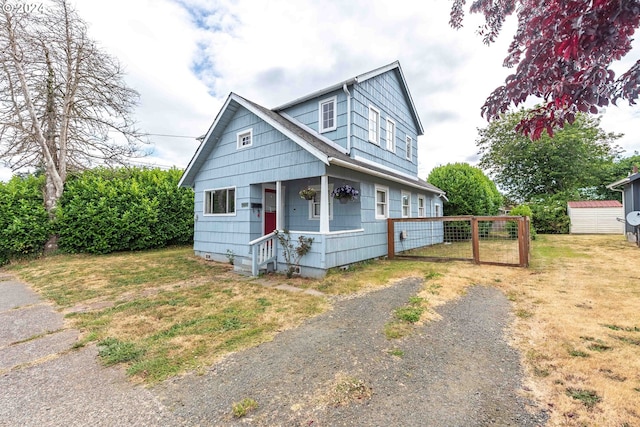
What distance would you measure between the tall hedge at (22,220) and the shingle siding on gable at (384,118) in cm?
1182

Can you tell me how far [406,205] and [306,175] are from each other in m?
5.72

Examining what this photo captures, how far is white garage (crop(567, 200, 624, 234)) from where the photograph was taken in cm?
1912

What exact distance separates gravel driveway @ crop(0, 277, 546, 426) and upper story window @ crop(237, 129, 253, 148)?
252 inches

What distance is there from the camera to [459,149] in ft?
92.3

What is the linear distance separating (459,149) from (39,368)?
31.5 meters

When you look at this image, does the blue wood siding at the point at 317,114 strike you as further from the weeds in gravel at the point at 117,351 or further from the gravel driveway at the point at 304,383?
the weeds in gravel at the point at 117,351

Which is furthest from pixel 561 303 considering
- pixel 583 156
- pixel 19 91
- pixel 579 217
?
pixel 583 156

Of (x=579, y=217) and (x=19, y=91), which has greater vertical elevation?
(x=19, y=91)

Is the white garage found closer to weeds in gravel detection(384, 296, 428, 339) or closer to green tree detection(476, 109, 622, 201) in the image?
green tree detection(476, 109, 622, 201)

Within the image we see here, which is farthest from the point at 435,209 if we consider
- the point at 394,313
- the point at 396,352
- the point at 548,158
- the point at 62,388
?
the point at 548,158

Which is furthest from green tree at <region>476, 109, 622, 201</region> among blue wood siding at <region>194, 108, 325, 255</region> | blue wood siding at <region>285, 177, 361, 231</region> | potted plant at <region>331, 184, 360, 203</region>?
blue wood siding at <region>194, 108, 325, 255</region>

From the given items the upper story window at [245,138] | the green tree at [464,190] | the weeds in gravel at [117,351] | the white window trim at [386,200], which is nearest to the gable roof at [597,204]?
the green tree at [464,190]

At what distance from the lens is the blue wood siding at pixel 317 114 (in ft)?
27.2

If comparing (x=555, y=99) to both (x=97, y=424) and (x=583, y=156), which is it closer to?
(x=97, y=424)
